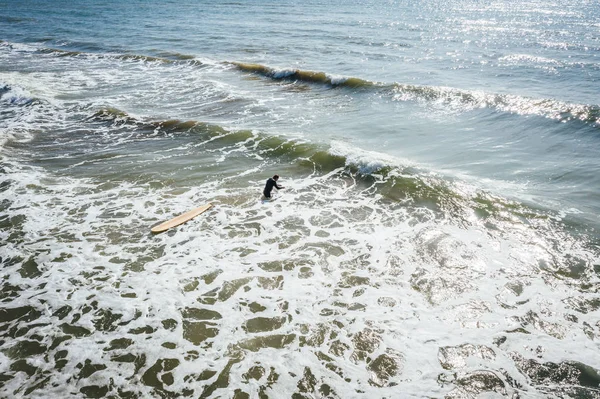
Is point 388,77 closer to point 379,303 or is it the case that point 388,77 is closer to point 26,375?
point 379,303

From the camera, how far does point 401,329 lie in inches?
322

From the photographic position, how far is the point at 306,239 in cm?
1123

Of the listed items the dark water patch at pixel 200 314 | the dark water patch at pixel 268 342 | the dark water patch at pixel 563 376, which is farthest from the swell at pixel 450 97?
the dark water patch at pixel 200 314

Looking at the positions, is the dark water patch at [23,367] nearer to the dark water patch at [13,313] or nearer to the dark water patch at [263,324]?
the dark water patch at [13,313]

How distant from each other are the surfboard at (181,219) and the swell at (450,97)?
16211mm

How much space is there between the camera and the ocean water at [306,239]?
24.2 feet

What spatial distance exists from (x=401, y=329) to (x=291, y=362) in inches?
100

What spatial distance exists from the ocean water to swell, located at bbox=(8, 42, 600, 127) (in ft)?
0.55

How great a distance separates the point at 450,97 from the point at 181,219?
18.7 m

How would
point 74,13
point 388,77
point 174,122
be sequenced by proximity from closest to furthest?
point 174,122, point 388,77, point 74,13

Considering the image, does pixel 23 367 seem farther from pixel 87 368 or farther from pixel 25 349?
pixel 87 368

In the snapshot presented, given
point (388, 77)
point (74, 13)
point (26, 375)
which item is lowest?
point (26, 375)

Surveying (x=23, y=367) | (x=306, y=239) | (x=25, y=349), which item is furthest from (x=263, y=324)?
(x=25, y=349)

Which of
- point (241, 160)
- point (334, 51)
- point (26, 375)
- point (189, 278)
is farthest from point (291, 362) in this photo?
point (334, 51)
